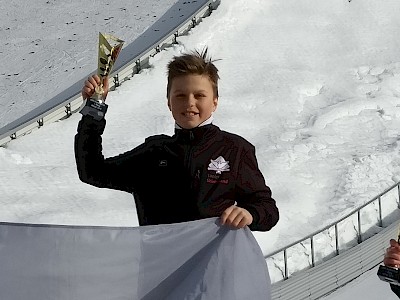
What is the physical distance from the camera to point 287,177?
10875mm

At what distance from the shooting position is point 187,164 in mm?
3049

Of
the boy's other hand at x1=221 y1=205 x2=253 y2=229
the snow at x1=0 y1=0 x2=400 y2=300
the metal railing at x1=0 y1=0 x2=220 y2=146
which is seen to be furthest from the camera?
the metal railing at x1=0 y1=0 x2=220 y2=146

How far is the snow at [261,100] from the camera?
10156 mm

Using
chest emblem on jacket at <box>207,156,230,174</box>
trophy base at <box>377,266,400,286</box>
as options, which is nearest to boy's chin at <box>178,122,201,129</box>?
chest emblem on jacket at <box>207,156,230,174</box>

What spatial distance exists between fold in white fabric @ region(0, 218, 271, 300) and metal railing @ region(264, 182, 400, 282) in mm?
4916

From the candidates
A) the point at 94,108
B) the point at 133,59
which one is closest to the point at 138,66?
the point at 133,59

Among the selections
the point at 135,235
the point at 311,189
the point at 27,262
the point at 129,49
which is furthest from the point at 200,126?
the point at 129,49

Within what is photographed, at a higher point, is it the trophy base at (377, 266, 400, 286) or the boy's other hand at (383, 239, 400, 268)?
the boy's other hand at (383, 239, 400, 268)

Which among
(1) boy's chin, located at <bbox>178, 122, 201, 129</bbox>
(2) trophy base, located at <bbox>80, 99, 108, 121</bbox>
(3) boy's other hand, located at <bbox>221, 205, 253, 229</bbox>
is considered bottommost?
(3) boy's other hand, located at <bbox>221, 205, 253, 229</bbox>

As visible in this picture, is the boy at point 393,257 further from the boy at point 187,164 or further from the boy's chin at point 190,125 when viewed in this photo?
the boy's chin at point 190,125

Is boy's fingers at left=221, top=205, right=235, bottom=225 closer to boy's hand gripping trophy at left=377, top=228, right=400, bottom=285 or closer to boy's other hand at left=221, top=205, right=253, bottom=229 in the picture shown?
boy's other hand at left=221, top=205, right=253, bottom=229

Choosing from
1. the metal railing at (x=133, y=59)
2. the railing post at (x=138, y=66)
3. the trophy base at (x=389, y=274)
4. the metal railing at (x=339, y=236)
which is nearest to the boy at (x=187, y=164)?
the trophy base at (x=389, y=274)

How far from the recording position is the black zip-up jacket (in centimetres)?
303

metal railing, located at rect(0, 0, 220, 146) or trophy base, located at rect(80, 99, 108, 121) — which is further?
metal railing, located at rect(0, 0, 220, 146)
